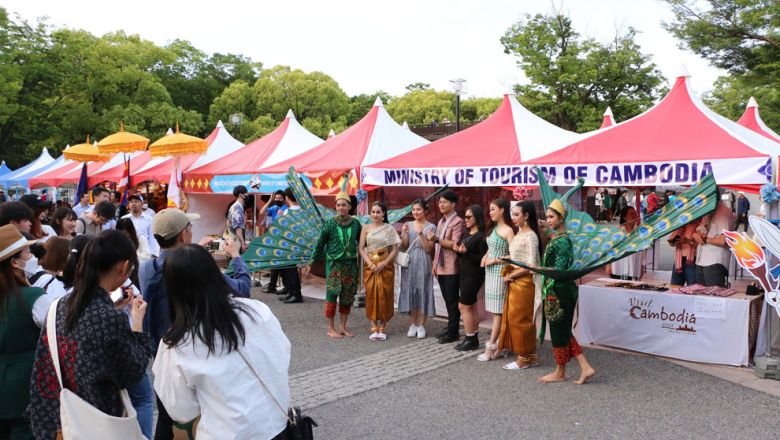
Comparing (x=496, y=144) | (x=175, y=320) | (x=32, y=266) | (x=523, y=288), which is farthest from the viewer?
(x=496, y=144)

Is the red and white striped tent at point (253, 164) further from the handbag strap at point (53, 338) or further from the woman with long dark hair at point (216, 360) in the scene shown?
the woman with long dark hair at point (216, 360)

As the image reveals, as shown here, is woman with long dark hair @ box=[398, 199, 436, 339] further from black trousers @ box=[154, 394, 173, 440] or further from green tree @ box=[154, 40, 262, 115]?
green tree @ box=[154, 40, 262, 115]

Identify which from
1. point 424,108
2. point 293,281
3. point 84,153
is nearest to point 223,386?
point 293,281

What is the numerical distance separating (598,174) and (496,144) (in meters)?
2.02

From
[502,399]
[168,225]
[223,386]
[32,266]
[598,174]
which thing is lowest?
[502,399]

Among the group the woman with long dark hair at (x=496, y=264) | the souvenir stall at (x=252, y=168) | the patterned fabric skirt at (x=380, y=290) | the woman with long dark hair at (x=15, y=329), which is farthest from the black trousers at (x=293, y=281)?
the woman with long dark hair at (x=15, y=329)

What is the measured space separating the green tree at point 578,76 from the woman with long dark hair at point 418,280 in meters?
19.2

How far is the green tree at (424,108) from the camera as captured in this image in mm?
48375

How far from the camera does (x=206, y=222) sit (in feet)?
51.9

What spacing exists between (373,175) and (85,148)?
919 centimetres

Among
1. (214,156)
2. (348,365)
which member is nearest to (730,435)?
(348,365)

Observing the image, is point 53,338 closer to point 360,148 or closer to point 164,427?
point 164,427

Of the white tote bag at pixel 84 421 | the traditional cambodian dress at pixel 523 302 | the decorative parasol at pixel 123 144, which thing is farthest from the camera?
the decorative parasol at pixel 123 144

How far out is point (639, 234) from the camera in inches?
225
